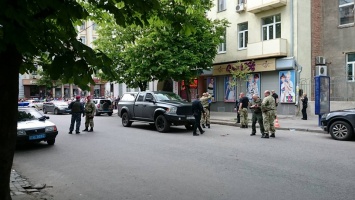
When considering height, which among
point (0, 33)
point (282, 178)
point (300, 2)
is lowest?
point (282, 178)

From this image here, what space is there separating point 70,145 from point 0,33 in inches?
359

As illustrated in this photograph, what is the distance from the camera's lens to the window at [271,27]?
78.7ft

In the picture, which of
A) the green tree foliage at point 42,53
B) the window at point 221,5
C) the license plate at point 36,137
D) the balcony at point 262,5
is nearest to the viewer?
the green tree foliage at point 42,53

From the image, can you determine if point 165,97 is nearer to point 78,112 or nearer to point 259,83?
point 78,112

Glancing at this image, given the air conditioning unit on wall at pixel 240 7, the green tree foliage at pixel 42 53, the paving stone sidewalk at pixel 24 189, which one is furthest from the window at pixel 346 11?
the paving stone sidewalk at pixel 24 189

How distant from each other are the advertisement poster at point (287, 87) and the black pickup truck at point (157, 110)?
31.1 ft

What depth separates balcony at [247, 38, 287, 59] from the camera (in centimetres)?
2267

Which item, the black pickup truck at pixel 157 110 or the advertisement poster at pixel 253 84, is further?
the advertisement poster at pixel 253 84

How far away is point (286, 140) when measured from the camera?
12117 mm

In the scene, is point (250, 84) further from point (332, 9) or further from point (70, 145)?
point (70, 145)

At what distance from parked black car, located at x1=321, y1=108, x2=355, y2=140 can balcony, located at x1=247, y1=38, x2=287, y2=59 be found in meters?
10.9

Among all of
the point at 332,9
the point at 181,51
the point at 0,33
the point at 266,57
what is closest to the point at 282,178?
the point at 0,33

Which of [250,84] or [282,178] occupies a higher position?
[250,84]

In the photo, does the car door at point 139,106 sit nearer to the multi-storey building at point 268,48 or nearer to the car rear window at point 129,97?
the car rear window at point 129,97
